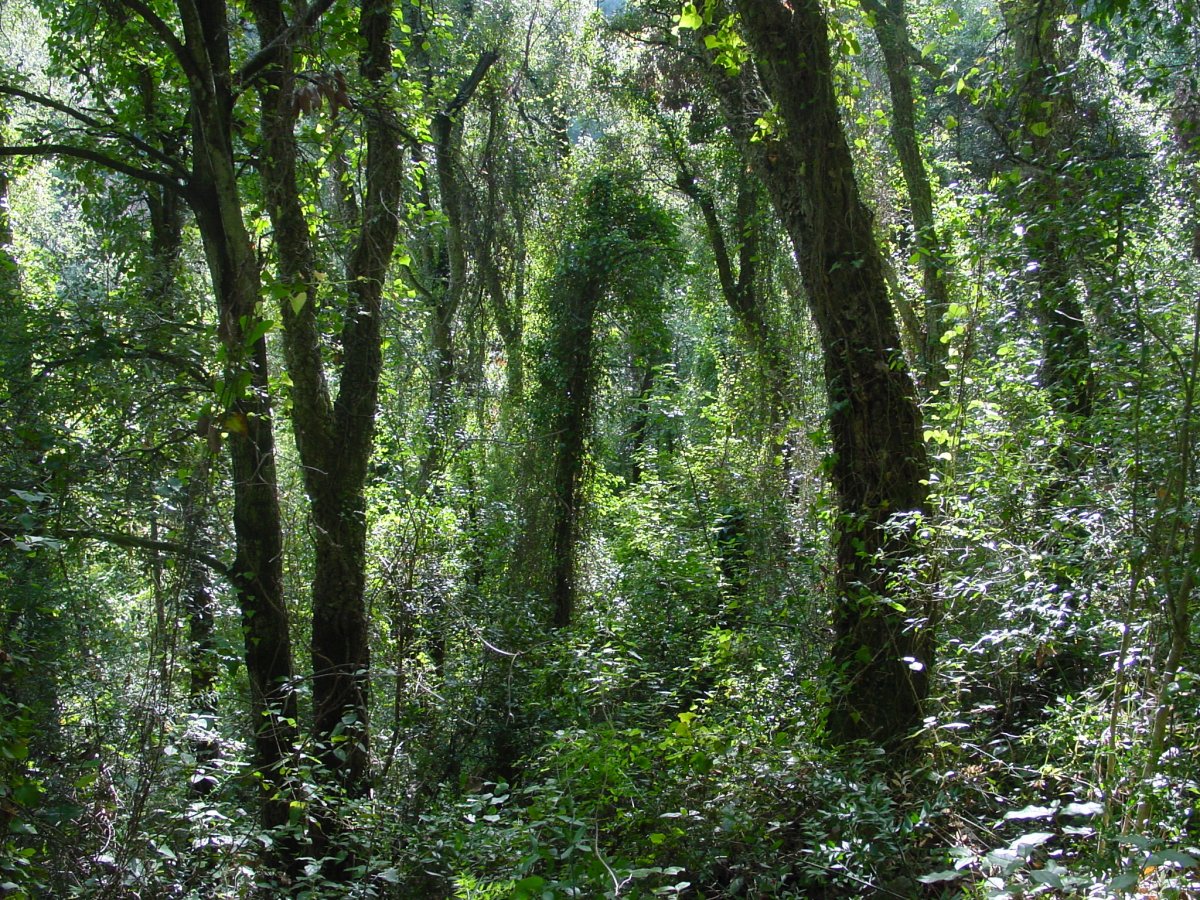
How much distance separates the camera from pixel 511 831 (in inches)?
147

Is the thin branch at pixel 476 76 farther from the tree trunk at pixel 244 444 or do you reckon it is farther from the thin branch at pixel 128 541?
the thin branch at pixel 128 541

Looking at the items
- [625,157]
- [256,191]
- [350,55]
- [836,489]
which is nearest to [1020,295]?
[836,489]

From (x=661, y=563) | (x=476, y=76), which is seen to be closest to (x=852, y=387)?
(x=661, y=563)

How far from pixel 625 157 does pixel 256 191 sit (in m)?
6.93

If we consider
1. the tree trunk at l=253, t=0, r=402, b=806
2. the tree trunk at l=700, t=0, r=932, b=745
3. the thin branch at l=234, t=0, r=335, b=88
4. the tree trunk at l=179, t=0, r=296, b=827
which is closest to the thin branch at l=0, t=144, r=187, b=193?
the tree trunk at l=179, t=0, r=296, b=827

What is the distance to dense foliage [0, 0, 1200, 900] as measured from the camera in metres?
3.34

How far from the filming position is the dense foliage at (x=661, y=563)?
334 cm

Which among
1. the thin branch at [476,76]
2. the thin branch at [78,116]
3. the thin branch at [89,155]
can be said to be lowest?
the thin branch at [89,155]

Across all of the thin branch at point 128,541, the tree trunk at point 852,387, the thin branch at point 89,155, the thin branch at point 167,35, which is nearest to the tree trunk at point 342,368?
the thin branch at point 89,155

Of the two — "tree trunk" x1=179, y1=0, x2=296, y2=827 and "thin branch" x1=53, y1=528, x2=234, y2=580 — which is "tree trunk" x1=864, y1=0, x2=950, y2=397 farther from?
"thin branch" x1=53, y1=528, x2=234, y2=580

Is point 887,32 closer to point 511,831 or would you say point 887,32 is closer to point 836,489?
point 836,489

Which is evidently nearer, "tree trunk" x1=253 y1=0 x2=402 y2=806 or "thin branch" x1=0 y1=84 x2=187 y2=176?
"thin branch" x1=0 y1=84 x2=187 y2=176

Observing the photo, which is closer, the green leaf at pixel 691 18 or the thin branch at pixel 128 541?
the thin branch at pixel 128 541

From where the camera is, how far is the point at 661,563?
32.6ft
